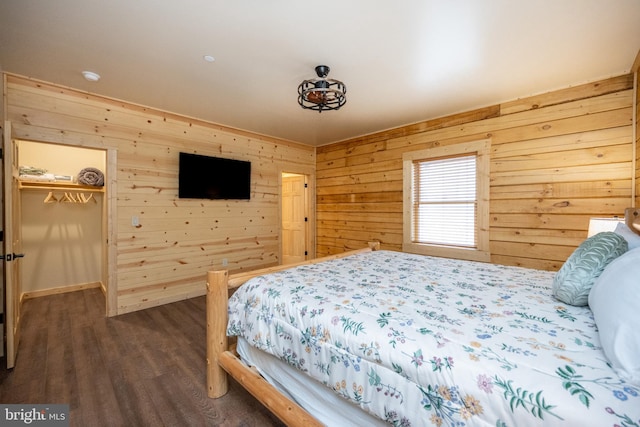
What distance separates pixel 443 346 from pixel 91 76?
3532 millimetres

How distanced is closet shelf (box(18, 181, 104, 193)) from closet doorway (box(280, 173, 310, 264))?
3022 mm

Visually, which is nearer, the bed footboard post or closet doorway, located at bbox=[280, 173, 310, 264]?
the bed footboard post

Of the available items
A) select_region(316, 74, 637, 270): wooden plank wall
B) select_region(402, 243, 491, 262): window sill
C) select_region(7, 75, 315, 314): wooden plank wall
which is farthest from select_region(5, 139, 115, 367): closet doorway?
select_region(316, 74, 637, 270): wooden plank wall

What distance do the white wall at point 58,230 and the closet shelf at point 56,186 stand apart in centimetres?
23

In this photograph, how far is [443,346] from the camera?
979mm

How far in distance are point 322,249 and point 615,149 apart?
161 inches

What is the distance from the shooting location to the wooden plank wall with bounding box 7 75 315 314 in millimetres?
2801

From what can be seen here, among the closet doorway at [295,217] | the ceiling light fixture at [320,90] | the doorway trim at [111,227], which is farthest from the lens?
the closet doorway at [295,217]

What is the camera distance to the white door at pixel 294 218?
544cm

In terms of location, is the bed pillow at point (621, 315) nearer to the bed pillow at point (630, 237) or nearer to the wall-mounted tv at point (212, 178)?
the bed pillow at point (630, 237)

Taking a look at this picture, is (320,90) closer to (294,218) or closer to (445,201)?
(445,201)

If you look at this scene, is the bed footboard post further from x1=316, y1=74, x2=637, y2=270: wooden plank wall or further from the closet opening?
x1=316, y1=74, x2=637, y2=270: wooden plank wall

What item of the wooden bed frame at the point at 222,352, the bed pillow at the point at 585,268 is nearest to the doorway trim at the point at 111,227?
the wooden bed frame at the point at 222,352

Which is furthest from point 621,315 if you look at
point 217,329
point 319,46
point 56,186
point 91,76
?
point 56,186
